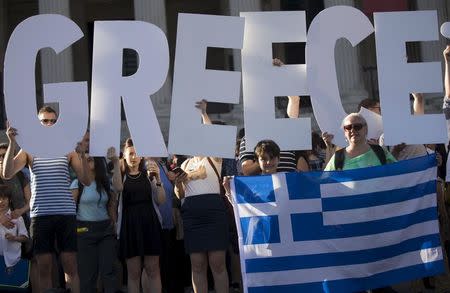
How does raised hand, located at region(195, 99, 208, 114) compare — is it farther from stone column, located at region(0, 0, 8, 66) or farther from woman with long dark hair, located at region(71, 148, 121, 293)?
stone column, located at region(0, 0, 8, 66)

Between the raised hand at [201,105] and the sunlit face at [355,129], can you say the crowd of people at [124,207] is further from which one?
the sunlit face at [355,129]

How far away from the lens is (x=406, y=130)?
10.3m

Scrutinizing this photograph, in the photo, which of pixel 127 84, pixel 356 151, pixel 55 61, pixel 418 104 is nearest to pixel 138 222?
pixel 127 84

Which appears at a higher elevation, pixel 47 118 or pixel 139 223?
pixel 47 118

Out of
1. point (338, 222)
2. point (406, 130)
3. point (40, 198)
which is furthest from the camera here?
point (40, 198)

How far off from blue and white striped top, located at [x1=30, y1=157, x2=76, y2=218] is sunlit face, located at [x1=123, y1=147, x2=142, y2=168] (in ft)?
2.38

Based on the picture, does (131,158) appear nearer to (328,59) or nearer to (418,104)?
(328,59)

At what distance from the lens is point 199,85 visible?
10.4 metres

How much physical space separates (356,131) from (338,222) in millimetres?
866

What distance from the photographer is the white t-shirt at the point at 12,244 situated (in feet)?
39.7

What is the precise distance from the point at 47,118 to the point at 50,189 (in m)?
0.98

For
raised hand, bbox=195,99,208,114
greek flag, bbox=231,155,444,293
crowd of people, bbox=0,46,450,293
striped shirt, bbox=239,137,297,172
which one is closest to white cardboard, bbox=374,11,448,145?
crowd of people, bbox=0,46,450,293

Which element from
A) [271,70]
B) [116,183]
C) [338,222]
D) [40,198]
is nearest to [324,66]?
[271,70]

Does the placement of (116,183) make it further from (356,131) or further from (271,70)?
(356,131)
